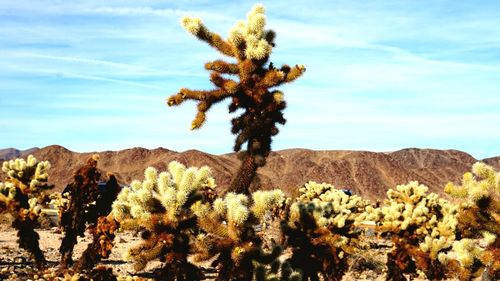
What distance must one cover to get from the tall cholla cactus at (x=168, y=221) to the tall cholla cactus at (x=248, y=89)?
0.60 m

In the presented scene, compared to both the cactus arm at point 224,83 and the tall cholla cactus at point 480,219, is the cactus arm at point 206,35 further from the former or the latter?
the tall cholla cactus at point 480,219

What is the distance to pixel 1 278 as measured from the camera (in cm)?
A: 930

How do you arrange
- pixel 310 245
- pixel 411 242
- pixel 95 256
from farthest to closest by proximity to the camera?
pixel 95 256, pixel 411 242, pixel 310 245

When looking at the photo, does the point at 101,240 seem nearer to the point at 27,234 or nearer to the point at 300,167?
the point at 27,234

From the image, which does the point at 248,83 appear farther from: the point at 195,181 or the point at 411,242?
the point at 411,242

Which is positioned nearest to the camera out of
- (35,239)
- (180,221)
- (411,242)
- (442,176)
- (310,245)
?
(180,221)

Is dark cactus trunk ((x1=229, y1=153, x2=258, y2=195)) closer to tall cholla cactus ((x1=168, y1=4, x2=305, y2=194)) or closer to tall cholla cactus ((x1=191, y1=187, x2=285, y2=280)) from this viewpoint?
tall cholla cactus ((x1=168, y1=4, x2=305, y2=194))

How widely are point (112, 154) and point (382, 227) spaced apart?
196ft

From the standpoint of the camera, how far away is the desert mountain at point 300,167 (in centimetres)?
5588

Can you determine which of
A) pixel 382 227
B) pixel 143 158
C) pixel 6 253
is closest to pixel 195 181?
pixel 382 227

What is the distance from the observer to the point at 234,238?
6266 mm

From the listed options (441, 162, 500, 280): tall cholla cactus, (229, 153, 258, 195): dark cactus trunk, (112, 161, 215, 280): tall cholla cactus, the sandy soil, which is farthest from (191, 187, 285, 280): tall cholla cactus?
the sandy soil

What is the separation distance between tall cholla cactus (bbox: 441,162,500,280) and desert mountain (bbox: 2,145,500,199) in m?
44.0

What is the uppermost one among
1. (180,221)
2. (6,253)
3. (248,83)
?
(248,83)
